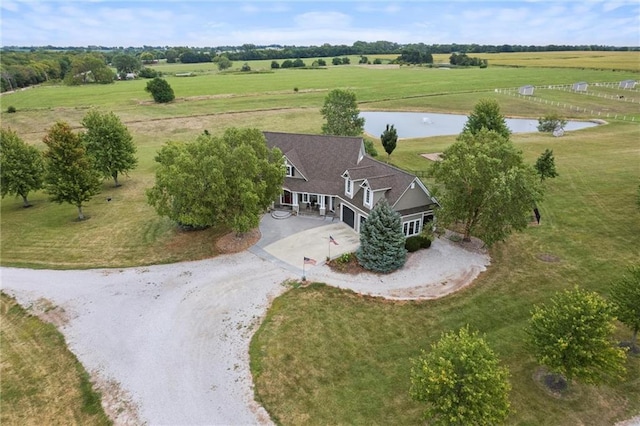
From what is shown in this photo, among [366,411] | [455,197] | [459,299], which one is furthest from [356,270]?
[366,411]

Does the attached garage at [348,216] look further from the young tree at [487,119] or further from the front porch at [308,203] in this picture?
the young tree at [487,119]

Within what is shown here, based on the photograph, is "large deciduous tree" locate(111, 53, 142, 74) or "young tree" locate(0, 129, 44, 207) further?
"large deciduous tree" locate(111, 53, 142, 74)

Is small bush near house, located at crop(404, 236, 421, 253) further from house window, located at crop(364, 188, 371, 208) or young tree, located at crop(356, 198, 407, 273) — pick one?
house window, located at crop(364, 188, 371, 208)

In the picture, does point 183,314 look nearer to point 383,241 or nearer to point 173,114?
point 383,241

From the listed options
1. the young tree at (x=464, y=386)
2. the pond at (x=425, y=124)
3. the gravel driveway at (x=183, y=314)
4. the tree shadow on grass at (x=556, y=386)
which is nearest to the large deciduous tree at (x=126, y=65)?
the pond at (x=425, y=124)

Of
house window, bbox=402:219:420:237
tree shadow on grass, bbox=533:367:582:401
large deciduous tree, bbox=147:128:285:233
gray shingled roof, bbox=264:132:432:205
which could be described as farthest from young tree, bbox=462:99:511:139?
tree shadow on grass, bbox=533:367:582:401

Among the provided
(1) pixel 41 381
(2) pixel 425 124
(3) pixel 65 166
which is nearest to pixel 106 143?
(3) pixel 65 166
